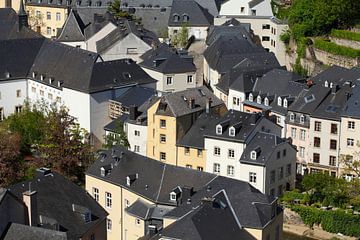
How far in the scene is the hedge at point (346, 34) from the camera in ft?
255

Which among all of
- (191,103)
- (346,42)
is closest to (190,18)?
(346,42)

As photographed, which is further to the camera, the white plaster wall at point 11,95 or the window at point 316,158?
the white plaster wall at point 11,95

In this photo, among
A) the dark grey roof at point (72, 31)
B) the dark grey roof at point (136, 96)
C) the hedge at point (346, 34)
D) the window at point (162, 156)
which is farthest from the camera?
the dark grey roof at point (72, 31)

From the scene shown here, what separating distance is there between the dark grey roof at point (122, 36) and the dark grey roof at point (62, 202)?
123 ft

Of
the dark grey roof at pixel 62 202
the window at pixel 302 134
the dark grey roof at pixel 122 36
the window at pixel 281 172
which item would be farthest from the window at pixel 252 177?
the dark grey roof at pixel 122 36

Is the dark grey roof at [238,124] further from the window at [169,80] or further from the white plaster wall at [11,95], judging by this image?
the white plaster wall at [11,95]

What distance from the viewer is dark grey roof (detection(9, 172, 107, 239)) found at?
4294cm

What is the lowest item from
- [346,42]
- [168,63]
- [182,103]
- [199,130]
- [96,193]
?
[96,193]

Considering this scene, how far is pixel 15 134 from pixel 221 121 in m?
16.2

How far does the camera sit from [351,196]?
196 feet

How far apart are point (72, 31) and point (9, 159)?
29.0m

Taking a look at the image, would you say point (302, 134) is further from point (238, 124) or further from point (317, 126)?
point (238, 124)

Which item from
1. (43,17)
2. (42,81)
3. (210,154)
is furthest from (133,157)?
(43,17)

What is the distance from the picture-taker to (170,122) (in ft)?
209
